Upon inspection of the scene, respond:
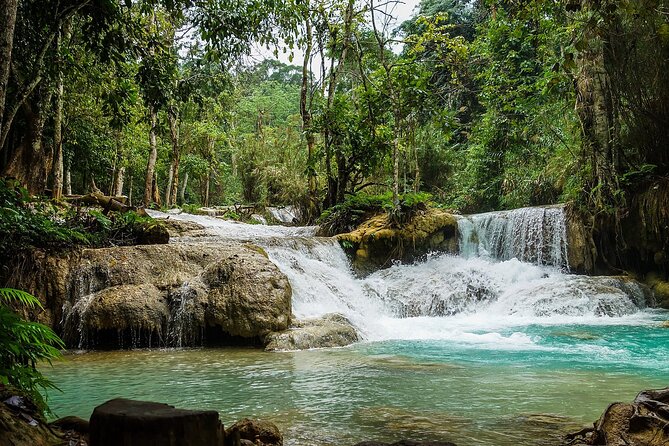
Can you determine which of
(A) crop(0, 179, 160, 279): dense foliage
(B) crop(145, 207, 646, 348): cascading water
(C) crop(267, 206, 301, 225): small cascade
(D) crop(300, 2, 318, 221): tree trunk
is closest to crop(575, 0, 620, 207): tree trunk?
(B) crop(145, 207, 646, 348): cascading water

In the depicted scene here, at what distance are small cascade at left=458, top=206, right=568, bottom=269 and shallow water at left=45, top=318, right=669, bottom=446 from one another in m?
5.38

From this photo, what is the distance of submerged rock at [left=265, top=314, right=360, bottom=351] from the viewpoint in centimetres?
830

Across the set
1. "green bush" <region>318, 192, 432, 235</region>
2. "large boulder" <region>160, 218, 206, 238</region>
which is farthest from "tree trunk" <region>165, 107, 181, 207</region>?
"green bush" <region>318, 192, 432, 235</region>

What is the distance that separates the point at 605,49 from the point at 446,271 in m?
6.84

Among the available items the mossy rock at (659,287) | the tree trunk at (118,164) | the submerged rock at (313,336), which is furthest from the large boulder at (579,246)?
the tree trunk at (118,164)

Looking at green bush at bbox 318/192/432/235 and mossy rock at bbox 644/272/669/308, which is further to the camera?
green bush at bbox 318/192/432/235

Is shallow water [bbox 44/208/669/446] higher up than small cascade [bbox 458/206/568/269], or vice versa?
small cascade [bbox 458/206/568/269]

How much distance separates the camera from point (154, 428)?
1888 millimetres

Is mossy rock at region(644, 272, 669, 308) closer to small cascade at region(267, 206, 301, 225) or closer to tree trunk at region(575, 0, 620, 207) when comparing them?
tree trunk at region(575, 0, 620, 207)

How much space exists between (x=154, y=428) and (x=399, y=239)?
12979 mm

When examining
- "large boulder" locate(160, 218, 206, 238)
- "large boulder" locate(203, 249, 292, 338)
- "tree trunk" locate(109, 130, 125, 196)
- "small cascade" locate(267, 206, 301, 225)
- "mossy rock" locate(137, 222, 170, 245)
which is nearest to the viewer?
"large boulder" locate(203, 249, 292, 338)

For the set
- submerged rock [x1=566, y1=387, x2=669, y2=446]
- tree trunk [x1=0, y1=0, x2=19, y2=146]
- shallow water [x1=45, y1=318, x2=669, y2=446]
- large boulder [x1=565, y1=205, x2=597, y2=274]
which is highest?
tree trunk [x1=0, y1=0, x2=19, y2=146]

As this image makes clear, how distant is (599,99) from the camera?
1383 centimetres

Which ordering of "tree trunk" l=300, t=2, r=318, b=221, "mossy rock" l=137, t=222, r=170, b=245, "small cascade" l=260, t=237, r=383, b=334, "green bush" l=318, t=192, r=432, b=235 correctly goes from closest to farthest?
"small cascade" l=260, t=237, r=383, b=334
"mossy rock" l=137, t=222, r=170, b=245
"green bush" l=318, t=192, r=432, b=235
"tree trunk" l=300, t=2, r=318, b=221
